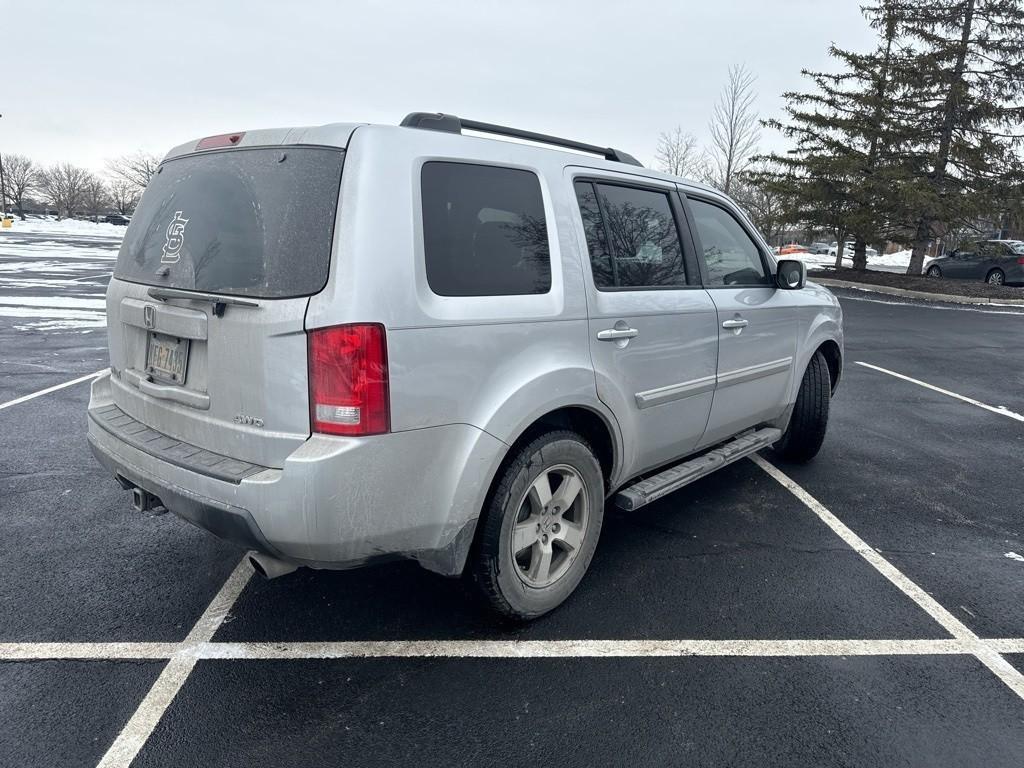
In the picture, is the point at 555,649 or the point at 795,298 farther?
the point at 795,298

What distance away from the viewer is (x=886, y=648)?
288 centimetres

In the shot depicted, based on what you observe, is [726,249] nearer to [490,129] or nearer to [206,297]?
[490,129]

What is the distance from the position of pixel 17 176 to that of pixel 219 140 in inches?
4373

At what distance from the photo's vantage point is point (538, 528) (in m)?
2.94

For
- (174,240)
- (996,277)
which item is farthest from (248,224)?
(996,277)

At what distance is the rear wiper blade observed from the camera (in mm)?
2363

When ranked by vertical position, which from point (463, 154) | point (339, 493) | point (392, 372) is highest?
point (463, 154)

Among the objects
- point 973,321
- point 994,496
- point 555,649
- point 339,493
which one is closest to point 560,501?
point 555,649

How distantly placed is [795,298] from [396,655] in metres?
3.39

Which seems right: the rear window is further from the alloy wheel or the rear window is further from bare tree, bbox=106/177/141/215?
bare tree, bbox=106/177/141/215

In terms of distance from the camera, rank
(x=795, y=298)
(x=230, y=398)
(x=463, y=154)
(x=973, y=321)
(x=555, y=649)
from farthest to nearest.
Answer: (x=973, y=321)
(x=795, y=298)
(x=555, y=649)
(x=463, y=154)
(x=230, y=398)

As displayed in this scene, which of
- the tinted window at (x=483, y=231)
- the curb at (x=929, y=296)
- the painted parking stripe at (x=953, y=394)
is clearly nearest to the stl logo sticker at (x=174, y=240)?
the tinted window at (x=483, y=231)

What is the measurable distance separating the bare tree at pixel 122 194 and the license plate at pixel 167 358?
105 meters

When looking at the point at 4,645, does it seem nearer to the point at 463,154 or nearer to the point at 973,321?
the point at 463,154
